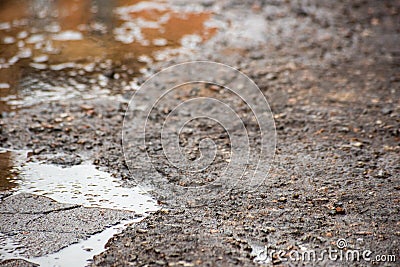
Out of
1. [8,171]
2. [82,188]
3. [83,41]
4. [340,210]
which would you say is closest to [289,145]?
[340,210]

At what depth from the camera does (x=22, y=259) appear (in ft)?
8.77

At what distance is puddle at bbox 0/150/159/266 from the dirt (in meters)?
0.08

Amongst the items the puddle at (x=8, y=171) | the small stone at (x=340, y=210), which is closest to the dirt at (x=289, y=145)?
the small stone at (x=340, y=210)

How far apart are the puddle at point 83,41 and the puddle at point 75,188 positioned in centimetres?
91

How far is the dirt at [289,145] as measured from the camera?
2.81 meters

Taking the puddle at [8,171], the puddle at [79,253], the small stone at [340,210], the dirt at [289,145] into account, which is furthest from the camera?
the puddle at [8,171]

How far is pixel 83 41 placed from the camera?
18.0 feet

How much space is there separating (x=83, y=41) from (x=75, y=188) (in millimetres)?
2523

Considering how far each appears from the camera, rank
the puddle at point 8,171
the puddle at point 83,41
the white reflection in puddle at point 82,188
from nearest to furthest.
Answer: the white reflection in puddle at point 82,188 < the puddle at point 8,171 < the puddle at point 83,41

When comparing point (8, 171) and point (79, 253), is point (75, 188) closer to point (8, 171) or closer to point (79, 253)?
point (8, 171)

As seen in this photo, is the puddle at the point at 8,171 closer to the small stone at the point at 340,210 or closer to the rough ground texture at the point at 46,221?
the rough ground texture at the point at 46,221

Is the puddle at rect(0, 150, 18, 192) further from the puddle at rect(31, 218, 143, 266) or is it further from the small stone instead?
the small stone

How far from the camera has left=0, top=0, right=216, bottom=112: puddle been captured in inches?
183

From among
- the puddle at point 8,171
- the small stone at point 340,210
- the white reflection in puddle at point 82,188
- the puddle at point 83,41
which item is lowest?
the small stone at point 340,210
